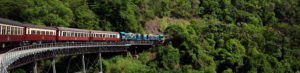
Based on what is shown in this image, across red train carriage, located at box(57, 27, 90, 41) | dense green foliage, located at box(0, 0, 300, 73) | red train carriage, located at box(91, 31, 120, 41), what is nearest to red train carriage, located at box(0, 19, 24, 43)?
Result: red train carriage, located at box(57, 27, 90, 41)

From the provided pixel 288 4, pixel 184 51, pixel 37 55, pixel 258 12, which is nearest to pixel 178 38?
pixel 184 51

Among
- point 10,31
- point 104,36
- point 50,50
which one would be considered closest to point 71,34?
point 104,36

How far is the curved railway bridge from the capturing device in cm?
2212

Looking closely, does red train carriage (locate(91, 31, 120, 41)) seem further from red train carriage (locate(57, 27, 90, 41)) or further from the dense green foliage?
the dense green foliage

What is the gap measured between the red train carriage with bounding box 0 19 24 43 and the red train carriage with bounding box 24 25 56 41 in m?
1.55

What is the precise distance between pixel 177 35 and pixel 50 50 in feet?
99.6

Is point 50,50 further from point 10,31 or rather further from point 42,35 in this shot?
point 10,31

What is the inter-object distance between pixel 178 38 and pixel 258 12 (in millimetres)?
51839

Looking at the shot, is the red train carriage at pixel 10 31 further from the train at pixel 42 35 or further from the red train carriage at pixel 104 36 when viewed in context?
the red train carriage at pixel 104 36

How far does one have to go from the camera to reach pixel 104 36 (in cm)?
4644

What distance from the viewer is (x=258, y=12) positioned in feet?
318

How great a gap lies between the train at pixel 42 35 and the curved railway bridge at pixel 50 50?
3.49 feet

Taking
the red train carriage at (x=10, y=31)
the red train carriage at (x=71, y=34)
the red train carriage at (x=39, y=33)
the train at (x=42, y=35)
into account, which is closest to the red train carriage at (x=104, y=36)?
the train at (x=42, y=35)

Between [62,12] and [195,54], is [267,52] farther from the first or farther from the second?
[62,12]
